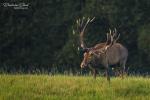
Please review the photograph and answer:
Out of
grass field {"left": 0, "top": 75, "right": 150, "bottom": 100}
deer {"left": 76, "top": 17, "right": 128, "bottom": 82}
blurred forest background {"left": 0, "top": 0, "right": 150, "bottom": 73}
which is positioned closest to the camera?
grass field {"left": 0, "top": 75, "right": 150, "bottom": 100}

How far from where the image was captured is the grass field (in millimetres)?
14602

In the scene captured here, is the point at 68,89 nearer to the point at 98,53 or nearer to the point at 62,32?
the point at 98,53

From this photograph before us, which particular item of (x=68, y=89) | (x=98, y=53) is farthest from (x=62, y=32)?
(x=68, y=89)

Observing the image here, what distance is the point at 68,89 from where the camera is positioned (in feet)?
49.8

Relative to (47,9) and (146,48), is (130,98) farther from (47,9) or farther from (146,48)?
(47,9)

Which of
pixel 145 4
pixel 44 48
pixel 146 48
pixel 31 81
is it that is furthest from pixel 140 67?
pixel 31 81

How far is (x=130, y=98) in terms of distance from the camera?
48.5 ft

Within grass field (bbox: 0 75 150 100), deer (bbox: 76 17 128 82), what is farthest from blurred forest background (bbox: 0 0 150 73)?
grass field (bbox: 0 75 150 100)

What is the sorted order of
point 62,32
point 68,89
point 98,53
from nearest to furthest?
point 68,89, point 98,53, point 62,32

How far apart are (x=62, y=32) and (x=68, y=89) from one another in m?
19.0

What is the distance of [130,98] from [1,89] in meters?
3.60

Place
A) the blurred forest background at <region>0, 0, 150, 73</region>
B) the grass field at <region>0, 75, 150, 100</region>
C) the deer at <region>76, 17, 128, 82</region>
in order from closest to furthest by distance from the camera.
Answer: the grass field at <region>0, 75, 150, 100</region> → the deer at <region>76, 17, 128, 82</region> → the blurred forest background at <region>0, 0, 150, 73</region>

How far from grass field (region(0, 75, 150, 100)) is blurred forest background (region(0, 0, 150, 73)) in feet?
49.8

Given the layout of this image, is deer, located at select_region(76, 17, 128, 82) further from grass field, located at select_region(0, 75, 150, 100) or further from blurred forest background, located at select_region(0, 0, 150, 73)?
blurred forest background, located at select_region(0, 0, 150, 73)
